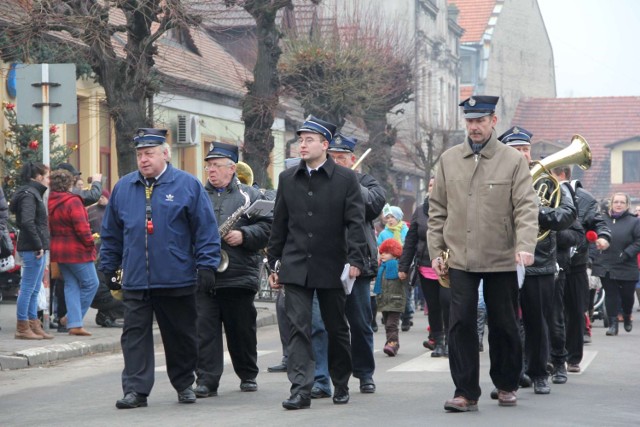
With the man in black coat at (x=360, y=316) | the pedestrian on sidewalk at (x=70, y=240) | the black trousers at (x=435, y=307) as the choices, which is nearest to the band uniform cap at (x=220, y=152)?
the man in black coat at (x=360, y=316)

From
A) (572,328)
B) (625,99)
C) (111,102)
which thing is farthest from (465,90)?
(572,328)

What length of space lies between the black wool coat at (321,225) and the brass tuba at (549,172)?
147 centimetres

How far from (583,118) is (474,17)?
28.4 feet

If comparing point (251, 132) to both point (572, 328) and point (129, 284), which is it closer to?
point (572, 328)

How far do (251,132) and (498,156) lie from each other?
47.1ft

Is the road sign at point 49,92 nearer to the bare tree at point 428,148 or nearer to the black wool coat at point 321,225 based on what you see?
the black wool coat at point 321,225

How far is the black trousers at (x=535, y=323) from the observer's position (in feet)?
33.2

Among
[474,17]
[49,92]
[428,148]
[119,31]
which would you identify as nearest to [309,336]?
[49,92]

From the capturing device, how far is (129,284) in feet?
31.3

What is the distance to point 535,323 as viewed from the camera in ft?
33.3

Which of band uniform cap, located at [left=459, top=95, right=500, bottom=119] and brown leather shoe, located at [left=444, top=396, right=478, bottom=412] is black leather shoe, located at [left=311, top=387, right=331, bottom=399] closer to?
brown leather shoe, located at [left=444, top=396, right=478, bottom=412]

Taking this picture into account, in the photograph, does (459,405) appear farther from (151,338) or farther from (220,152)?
(220,152)

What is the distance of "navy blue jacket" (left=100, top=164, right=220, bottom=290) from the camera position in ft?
31.1

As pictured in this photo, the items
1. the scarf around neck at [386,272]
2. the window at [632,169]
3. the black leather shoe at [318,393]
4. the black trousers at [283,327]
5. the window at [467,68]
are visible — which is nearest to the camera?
the black leather shoe at [318,393]
